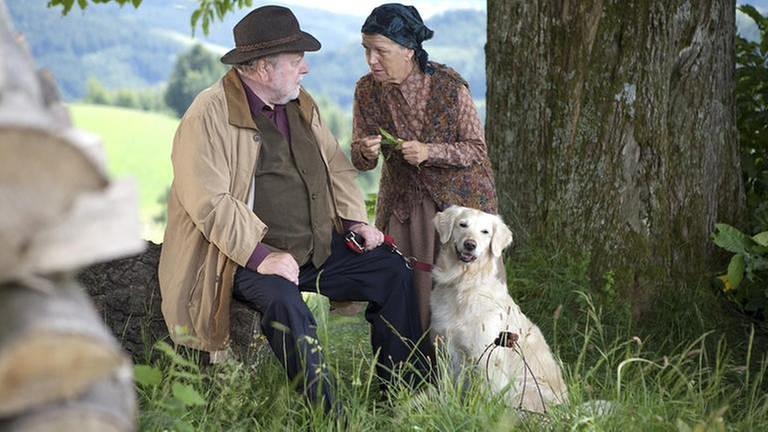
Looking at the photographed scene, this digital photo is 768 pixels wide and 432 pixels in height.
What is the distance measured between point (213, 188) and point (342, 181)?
845 millimetres

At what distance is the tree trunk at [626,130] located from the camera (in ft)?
21.6

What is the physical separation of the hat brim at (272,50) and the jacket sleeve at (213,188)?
311mm

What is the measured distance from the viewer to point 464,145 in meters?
5.71

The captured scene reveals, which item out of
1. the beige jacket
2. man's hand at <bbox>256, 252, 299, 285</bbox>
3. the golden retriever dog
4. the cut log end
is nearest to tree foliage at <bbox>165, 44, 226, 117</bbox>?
the golden retriever dog

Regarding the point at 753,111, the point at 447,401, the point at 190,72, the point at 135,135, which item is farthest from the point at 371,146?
the point at 190,72

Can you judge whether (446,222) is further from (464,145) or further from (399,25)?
(399,25)

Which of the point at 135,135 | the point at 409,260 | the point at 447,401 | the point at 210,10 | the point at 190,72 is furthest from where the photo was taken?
the point at 190,72

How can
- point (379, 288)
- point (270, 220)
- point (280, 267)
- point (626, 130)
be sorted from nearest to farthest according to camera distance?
point (280, 267), point (270, 220), point (379, 288), point (626, 130)

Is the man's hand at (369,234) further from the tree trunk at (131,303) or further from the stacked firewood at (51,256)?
the stacked firewood at (51,256)

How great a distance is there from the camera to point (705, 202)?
6.81m

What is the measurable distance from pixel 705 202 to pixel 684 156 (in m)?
0.33

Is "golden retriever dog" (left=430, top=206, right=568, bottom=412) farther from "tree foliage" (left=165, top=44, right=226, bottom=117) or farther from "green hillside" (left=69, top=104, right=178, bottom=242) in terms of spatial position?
"tree foliage" (left=165, top=44, right=226, bottom=117)

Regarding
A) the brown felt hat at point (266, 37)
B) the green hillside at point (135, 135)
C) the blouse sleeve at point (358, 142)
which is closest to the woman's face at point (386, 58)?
the blouse sleeve at point (358, 142)

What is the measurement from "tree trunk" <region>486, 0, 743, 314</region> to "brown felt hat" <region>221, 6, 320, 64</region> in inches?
80.6
